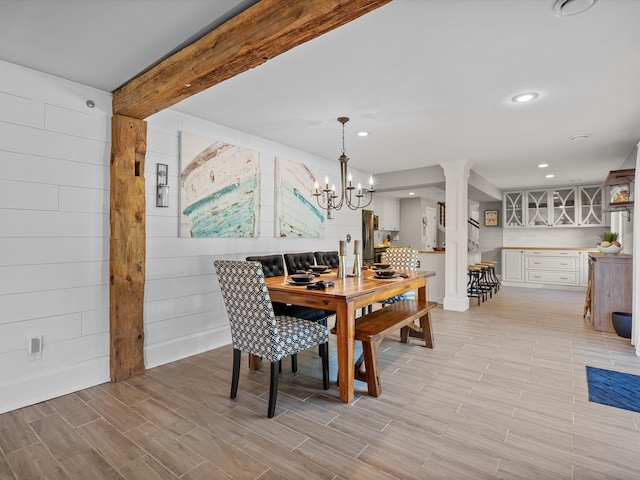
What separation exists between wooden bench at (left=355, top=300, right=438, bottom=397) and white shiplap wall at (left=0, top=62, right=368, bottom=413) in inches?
71.6

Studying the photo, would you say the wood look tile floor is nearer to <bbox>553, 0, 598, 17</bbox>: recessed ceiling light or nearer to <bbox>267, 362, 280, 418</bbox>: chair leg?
<bbox>267, 362, 280, 418</bbox>: chair leg

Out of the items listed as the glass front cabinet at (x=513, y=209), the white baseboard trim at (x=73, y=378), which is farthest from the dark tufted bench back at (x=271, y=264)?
the glass front cabinet at (x=513, y=209)

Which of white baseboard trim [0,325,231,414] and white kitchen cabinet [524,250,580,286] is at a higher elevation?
white kitchen cabinet [524,250,580,286]

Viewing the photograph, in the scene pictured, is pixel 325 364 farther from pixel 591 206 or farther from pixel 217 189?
pixel 591 206

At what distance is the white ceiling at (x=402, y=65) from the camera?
1.86 m

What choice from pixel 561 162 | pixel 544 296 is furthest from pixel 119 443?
pixel 544 296

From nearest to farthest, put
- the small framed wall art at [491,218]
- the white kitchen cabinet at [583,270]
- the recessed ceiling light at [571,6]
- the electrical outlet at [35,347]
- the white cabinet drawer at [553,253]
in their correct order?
the recessed ceiling light at [571,6] → the electrical outlet at [35,347] → the white kitchen cabinet at [583,270] → the white cabinet drawer at [553,253] → the small framed wall art at [491,218]

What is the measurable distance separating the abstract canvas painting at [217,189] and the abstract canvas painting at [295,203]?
1.23 ft

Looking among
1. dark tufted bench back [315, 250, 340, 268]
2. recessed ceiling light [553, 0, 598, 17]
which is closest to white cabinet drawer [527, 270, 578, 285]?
dark tufted bench back [315, 250, 340, 268]

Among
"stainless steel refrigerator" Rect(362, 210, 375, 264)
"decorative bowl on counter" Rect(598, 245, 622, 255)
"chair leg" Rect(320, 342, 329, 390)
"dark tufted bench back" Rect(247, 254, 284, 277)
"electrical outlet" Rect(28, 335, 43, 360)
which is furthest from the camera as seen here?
"stainless steel refrigerator" Rect(362, 210, 375, 264)

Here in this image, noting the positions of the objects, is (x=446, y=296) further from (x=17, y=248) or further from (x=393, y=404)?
(x=17, y=248)

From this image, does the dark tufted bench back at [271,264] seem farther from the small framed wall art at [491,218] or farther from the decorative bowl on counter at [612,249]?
the small framed wall art at [491,218]

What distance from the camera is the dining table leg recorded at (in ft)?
7.93

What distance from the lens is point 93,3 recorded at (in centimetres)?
177
